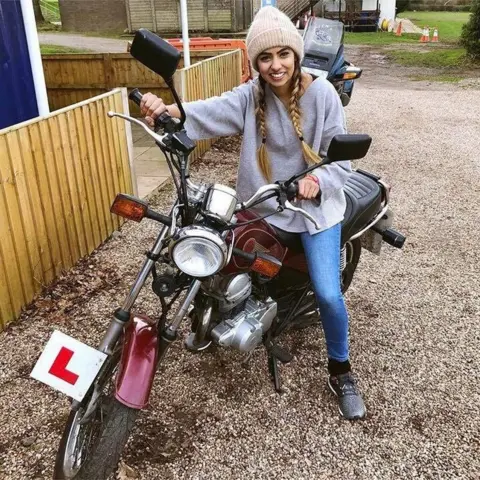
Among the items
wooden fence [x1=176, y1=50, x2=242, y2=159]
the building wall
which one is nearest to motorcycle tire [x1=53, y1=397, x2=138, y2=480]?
wooden fence [x1=176, y1=50, x2=242, y2=159]

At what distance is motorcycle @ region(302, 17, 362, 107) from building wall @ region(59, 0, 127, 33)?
Result: 65.2 feet

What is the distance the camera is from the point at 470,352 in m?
3.42

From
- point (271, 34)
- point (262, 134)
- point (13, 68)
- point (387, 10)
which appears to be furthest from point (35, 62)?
point (387, 10)

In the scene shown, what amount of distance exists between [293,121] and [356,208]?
733mm

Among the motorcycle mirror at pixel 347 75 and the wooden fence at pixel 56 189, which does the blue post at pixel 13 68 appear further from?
the motorcycle mirror at pixel 347 75

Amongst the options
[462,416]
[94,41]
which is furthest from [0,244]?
[94,41]

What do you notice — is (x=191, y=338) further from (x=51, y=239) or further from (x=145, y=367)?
(x=51, y=239)

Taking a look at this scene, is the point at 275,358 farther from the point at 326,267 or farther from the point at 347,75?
the point at 347,75

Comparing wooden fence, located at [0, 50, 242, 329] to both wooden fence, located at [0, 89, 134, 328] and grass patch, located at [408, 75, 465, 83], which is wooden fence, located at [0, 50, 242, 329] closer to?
wooden fence, located at [0, 89, 134, 328]

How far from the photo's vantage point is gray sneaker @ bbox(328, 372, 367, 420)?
9.36 feet

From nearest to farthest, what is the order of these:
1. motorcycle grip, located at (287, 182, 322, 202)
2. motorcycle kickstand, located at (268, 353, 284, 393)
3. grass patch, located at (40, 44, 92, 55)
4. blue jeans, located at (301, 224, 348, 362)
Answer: motorcycle grip, located at (287, 182, 322, 202)
blue jeans, located at (301, 224, 348, 362)
motorcycle kickstand, located at (268, 353, 284, 393)
grass patch, located at (40, 44, 92, 55)

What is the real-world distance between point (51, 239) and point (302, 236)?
219 cm

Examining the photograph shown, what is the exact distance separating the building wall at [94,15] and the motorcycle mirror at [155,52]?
88.6 ft

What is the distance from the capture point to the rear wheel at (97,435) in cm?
212
